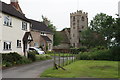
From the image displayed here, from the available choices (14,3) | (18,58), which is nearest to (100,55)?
(18,58)

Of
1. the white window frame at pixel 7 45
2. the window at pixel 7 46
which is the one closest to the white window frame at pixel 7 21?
the white window frame at pixel 7 45

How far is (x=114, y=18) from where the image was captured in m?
21.6

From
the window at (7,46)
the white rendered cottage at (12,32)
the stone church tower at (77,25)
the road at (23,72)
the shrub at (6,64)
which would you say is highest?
the stone church tower at (77,25)

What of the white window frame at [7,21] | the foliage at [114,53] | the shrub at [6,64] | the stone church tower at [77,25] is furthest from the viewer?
the stone church tower at [77,25]

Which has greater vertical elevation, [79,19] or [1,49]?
[79,19]

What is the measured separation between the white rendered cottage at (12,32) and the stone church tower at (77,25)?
5636 cm

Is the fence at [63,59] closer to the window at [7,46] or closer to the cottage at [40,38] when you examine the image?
the window at [7,46]

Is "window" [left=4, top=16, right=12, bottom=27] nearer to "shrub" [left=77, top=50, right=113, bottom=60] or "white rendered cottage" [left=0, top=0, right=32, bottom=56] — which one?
"white rendered cottage" [left=0, top=0, right=32, bottom=56]

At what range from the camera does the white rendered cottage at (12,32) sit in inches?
958

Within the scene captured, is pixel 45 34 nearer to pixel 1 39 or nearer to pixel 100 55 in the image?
pixel 100 55

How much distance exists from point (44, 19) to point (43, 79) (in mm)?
68708

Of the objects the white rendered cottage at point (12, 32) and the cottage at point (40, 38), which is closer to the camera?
the white rendered cottage at point (12, 32)

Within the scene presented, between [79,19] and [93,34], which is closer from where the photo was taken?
[93,34]

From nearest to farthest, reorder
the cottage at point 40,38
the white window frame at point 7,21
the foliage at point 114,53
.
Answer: the white window frame at point 7,21
the foliage at point 114,53
the cottage at point 40,38
